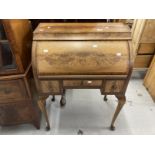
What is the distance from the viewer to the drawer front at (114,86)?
1150mm

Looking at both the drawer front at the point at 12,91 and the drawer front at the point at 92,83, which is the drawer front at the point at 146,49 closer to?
the drawer front at the point at 92,83

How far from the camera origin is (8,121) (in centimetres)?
147

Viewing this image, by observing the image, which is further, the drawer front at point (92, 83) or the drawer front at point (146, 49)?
the drawer front at point (146, 49)

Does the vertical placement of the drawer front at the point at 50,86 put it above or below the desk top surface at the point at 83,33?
below

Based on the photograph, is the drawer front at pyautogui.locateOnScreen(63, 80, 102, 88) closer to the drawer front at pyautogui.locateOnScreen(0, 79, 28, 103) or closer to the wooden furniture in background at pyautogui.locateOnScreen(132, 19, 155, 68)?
the drawer front at pyautogui.locateOnScreen(0, 79, 28, 103)

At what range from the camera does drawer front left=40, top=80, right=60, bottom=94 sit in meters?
1.15

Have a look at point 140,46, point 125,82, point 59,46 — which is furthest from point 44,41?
point 140,46

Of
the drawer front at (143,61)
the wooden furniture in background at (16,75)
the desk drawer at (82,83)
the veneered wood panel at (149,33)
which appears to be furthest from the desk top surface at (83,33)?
the drawer front at (143,61)

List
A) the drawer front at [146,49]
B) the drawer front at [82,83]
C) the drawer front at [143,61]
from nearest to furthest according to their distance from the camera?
the drawer front at [82,83], the drawer front at [146,49], the drawer front at [143,61]

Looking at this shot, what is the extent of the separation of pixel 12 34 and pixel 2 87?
0.47 metres

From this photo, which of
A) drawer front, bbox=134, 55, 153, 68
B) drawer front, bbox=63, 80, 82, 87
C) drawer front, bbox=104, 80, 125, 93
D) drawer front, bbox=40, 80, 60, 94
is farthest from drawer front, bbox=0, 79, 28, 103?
drawer front, bbox=134, 55, 153, 68

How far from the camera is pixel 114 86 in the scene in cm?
119
